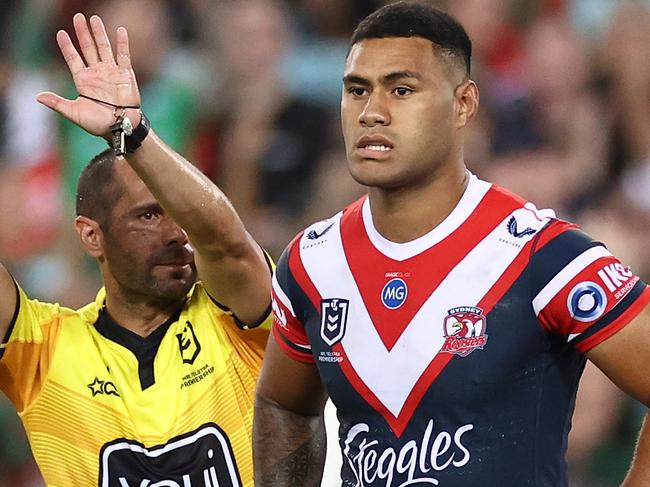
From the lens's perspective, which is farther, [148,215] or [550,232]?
[148,215]

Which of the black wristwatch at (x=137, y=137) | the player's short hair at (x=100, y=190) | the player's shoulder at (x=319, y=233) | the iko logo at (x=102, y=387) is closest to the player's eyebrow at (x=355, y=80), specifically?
the player's shoulder at (x=319, y=233)

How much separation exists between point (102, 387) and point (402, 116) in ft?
5.13

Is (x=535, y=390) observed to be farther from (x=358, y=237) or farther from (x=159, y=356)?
(x=159, y=356)

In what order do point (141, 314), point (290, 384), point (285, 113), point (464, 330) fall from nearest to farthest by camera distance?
1. point (464, 330)
2. point (290, 384)
3. point (141, 314)
4. point (285, 113)

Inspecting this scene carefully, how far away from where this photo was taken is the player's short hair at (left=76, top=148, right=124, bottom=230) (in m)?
4.76

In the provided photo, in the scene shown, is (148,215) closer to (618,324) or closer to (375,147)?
(375,147)

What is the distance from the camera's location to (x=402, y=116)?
3.63m

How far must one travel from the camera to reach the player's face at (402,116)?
11.9ft

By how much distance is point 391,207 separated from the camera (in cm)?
377

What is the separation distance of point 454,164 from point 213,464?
4.49 ft

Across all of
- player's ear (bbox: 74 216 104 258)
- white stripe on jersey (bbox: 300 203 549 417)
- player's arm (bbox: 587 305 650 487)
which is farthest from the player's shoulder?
player's ear (bbox: 74 216 104 258)

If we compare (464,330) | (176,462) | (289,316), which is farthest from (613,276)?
(176,462)

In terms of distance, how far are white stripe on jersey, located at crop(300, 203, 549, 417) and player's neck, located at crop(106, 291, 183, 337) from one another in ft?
3.84

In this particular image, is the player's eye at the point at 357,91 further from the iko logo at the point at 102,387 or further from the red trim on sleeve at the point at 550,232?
the iko logo at the point at 102,387
